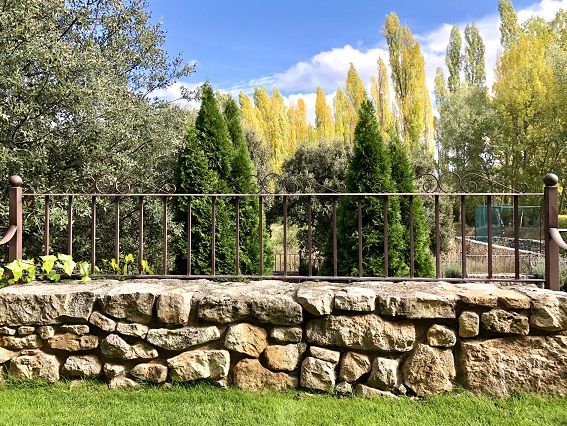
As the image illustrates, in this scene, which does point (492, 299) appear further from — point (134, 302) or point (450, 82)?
point (450, 82)

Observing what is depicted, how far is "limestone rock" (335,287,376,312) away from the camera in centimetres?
236

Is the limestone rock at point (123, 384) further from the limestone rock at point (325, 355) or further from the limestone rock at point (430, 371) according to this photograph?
the limestone rock at point (430, 371)

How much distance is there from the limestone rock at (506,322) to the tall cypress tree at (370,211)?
3.24m

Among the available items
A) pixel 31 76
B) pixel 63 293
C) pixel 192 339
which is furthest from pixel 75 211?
pixel 192 339

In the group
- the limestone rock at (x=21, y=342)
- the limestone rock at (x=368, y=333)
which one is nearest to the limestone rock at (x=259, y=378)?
the limestone rock at (x=368, y=333)

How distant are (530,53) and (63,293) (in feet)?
63.7

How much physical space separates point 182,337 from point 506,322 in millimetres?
1734

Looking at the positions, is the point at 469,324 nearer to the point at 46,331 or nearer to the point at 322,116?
the point at 46,331

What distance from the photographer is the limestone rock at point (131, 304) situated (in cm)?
246

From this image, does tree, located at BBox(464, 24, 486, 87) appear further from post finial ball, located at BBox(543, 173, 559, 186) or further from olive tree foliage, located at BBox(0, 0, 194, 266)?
post finial ball, located at BBox(543, 173, 559, 186)

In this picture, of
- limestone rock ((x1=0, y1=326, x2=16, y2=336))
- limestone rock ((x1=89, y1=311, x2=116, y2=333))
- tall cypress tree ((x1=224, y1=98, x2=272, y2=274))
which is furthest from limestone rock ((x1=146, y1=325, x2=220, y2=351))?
tall cypress tree ((x1=224, y1=98, x2=272, y2=274))

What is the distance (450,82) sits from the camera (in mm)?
25328

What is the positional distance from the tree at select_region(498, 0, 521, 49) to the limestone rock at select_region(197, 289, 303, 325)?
22312mm

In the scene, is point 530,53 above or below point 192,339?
above
